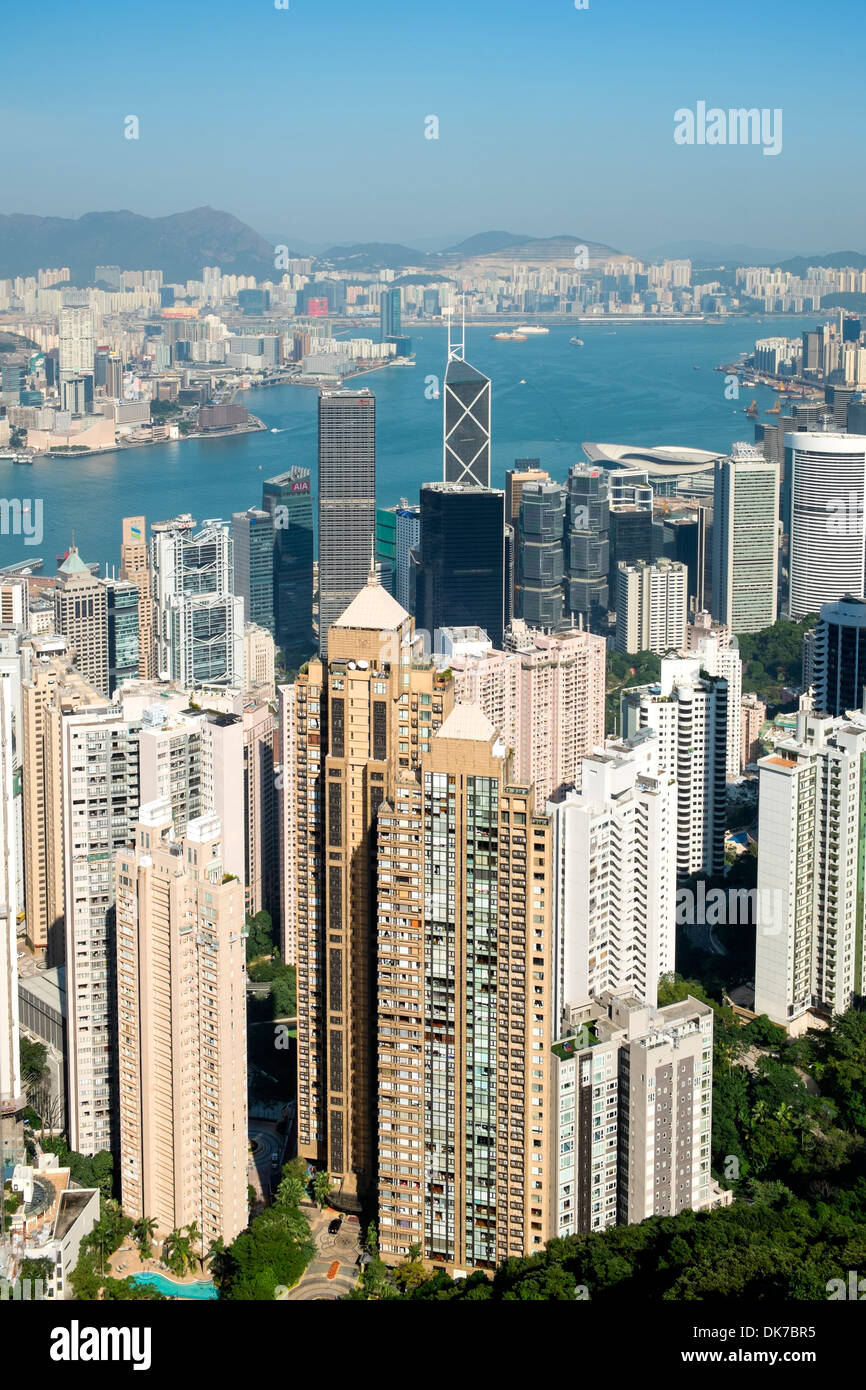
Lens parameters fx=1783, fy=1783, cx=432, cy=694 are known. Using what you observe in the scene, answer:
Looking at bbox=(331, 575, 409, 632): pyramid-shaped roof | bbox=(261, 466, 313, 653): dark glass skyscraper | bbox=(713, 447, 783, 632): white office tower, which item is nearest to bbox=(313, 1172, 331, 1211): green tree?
bbox=(331, 575, 409, 632): pyramid-shaped roof

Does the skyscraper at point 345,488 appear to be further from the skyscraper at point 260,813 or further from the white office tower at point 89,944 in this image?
the white office tower at point 89,944

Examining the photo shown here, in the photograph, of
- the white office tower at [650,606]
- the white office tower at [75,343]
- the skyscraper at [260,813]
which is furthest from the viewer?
the white office tower at [75,343]

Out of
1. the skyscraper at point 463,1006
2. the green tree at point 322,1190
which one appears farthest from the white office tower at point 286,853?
the skyscraper at point 463,1006

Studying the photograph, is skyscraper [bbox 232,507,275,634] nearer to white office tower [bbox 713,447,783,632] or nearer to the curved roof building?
white office tower [bbox 713,447,783,632]

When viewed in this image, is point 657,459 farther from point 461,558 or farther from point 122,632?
point 122,632

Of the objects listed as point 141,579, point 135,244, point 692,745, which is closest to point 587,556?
point 141,579

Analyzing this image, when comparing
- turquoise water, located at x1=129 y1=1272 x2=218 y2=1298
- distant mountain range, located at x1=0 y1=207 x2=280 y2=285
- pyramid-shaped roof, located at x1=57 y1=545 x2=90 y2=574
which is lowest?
turquoise water, located at x1=129 y1=1272 x2=218 y2=1298

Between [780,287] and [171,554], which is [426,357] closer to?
[780,287]
